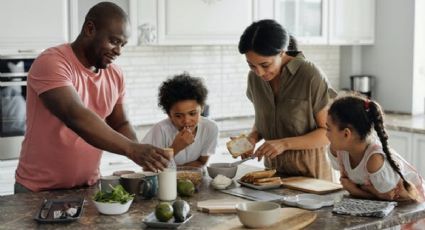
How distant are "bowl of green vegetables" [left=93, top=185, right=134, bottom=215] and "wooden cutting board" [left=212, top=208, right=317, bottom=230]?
1.15ft

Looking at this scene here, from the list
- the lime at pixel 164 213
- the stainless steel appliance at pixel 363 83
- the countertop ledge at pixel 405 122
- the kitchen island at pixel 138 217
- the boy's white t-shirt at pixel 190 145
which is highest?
the stainless steel appliance at pixel 363 83

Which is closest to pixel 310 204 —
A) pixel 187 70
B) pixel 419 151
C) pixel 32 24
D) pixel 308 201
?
pixel 308 201

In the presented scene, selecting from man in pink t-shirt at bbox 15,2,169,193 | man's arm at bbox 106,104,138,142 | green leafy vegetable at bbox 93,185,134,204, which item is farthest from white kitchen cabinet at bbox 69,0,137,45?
green leafy vegetable at bbox 93,185,134,204

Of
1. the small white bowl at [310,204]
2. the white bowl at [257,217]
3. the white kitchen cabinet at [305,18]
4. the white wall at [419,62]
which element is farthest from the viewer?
the white wall at [419,62]

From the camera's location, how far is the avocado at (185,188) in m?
2.51

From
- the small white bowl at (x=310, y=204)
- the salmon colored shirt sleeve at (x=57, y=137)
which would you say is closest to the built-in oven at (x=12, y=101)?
the salmon colored shirt sleeve at (x=57, y=137)

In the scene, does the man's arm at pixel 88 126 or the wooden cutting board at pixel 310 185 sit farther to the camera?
the wooden cutting board at pixel 310 185

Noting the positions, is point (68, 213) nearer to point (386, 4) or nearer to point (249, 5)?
point (249, 5)

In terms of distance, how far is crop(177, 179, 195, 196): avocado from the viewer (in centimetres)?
→ 251

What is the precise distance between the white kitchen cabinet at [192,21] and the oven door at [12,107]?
0.94m

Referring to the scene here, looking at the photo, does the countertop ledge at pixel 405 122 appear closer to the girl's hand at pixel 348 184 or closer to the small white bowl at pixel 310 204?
the girl's hand at pixel 348 184

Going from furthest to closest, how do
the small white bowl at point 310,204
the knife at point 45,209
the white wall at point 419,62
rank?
the white wall at point 419,62, the small white bowl at point 310,204, the knife at point 45,209

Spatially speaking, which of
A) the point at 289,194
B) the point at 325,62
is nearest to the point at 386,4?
the point at 325,62

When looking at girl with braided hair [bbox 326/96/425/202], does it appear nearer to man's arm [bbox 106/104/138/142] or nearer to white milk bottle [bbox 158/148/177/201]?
white milk bottle [bbox 158/148/177/201]
